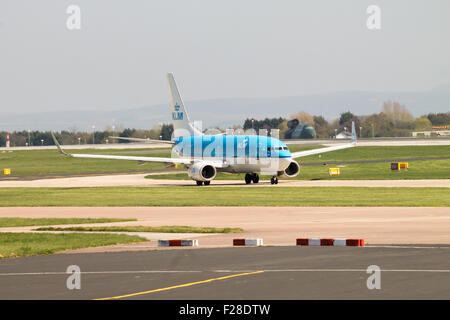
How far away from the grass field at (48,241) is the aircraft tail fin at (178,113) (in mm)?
51207

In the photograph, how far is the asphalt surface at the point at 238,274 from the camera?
18.5m

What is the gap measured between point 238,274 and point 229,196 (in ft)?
122

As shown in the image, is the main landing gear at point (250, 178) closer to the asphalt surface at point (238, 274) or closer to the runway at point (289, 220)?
the runway at point (289, 220)

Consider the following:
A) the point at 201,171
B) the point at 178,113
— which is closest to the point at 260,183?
the point at 201,171

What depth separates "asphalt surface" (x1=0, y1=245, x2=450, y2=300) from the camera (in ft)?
60.6

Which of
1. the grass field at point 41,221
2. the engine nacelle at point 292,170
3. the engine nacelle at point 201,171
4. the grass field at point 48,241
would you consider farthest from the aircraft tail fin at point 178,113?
the grass field at point 48,241

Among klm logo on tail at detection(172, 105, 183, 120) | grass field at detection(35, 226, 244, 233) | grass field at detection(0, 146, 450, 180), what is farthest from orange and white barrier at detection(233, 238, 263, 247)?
klm logo on tail at detection(172, 105, 183, 120)

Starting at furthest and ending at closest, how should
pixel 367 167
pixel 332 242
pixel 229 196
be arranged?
pixel 367 167 < pixel 229 196 < pixel 332 242

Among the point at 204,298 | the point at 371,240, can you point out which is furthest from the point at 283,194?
the point at 204,298

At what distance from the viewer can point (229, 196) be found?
193ft

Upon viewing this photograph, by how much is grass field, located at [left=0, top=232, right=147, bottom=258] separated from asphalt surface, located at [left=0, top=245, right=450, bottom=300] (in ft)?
5.06

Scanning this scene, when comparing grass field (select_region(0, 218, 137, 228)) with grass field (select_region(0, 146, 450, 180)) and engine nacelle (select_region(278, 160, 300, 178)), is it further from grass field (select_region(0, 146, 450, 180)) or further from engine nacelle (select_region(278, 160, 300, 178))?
grass field (select_region(0, 146, 450, 180))

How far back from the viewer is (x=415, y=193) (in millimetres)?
57250

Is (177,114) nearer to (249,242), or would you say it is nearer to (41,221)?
(41,221)
